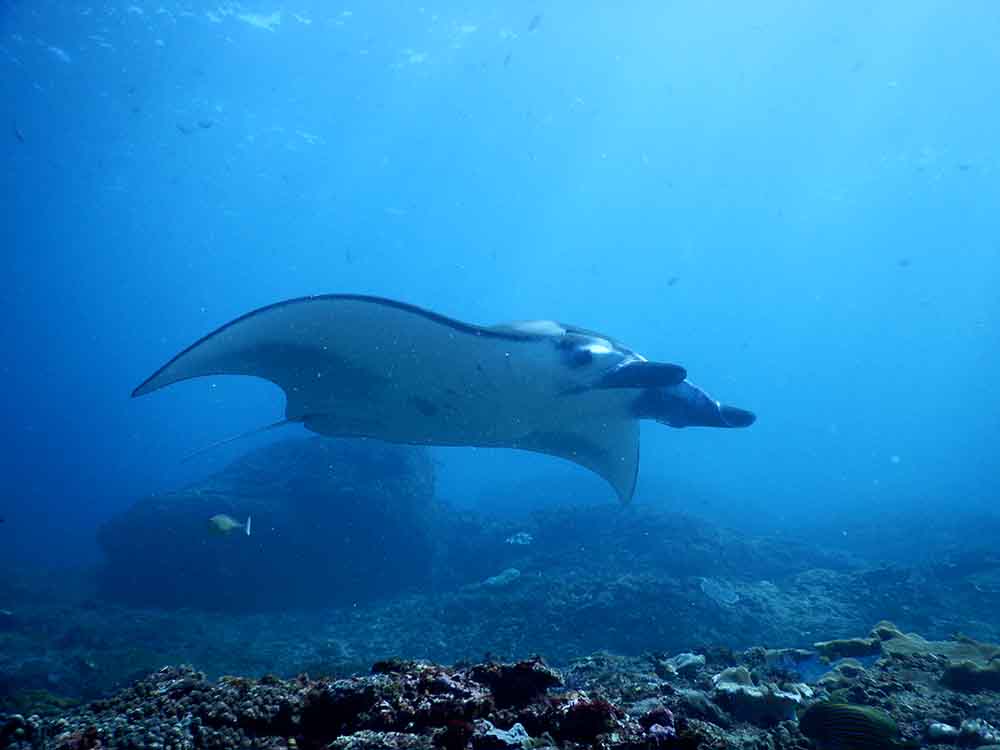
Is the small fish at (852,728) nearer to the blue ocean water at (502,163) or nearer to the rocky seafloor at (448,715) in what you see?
the rocky seafloor at (448,715)

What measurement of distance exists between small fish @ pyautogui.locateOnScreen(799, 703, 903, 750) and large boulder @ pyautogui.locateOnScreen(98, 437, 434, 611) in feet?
34.8

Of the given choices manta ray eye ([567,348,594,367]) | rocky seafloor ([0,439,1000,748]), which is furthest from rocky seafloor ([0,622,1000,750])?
manta ray eye ([567,348,594,367])

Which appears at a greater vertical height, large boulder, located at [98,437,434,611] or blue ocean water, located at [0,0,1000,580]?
blue ocean water, located at [0,0,1000,580]

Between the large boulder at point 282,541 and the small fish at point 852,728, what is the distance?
10.6m

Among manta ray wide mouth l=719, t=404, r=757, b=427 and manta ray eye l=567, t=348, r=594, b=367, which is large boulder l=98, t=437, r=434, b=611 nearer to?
manta ray eye l=567, t=348, r=594, b=367

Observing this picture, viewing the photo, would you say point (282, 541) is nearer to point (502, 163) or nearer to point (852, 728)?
point (852, 728)

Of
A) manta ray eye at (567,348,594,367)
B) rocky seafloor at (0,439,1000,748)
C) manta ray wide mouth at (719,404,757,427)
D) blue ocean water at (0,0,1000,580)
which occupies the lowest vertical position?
rocky seafloor at (0,439,1000,748)

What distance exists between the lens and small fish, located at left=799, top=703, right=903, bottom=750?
250 cm

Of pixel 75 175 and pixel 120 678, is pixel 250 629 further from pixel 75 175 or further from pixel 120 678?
pixel 75 175

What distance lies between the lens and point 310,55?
88.0ft

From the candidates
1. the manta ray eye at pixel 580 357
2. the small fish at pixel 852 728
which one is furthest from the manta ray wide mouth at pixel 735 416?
the small fish at pixel 852 728

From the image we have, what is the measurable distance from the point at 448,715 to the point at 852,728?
6.56 ft

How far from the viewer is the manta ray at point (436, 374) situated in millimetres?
4594

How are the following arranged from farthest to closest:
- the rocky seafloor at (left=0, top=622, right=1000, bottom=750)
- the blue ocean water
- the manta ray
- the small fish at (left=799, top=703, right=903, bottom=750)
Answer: the blue ocean water, the manta ray, the small fish at (left=799, top=703, right=903, bottom=750), the rocky seafloor at (left=0, top=622, right=1000, bottom=750)
